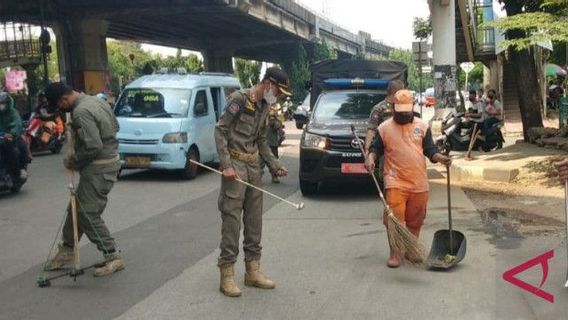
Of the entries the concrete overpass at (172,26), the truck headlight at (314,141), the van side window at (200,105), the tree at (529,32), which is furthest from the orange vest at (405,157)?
the concrete overpass at (172,26)

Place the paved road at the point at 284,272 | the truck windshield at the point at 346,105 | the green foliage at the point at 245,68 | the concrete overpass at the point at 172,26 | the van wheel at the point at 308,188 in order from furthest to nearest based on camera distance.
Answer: the green foliage at the point at 245,68 → the concrete overpass at the point at 172,26 → the truck windshield at the point at 346,105 → the van wheel at the point at 308,188 → the paved road at the point at 284,272

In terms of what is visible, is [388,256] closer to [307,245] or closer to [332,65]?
[307,245]

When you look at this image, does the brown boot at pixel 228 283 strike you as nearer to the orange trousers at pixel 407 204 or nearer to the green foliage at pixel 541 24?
the orange trousers at pixel 407 204

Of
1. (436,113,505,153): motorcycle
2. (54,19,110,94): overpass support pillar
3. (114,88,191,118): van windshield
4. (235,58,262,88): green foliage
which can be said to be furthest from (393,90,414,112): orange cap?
(235,58,262,88): green foliage

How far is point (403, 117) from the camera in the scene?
5867 mm

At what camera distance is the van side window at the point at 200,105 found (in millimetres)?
12812

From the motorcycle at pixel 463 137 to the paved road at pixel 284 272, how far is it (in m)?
5.80

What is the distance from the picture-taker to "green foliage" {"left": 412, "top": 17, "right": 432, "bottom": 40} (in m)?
42.0

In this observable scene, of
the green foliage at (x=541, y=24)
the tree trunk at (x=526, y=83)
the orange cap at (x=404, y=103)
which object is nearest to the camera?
the orange cap at (x=404, y=103)

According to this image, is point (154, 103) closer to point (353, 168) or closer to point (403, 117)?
point (353, 168)

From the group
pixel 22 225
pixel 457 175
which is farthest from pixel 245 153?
pixel 457 175

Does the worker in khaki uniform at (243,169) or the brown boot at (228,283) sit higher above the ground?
the worker in khaki uniform at (243,169)

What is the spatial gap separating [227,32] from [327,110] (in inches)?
1469

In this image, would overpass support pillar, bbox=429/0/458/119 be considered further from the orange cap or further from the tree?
the orange cap
